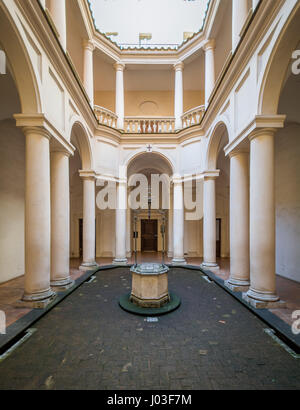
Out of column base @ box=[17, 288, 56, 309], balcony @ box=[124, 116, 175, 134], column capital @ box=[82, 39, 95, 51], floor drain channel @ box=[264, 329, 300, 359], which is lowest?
floor drain channel @ box=[264, 329, 300, 359]

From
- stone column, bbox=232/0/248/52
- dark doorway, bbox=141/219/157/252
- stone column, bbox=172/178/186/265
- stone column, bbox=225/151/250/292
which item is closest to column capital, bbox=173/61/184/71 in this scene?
stone column, bbox=232/0/248/52

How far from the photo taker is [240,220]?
671 cm

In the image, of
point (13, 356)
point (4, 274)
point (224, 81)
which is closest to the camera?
point (13, 356)

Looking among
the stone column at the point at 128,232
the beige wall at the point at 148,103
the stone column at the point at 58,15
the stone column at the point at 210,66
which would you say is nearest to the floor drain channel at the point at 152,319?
the stone column at the point at 58,15

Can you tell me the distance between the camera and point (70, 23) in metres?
9.02

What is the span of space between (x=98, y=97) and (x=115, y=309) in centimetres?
1354

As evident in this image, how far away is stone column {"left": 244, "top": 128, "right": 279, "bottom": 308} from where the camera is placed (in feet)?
17.0

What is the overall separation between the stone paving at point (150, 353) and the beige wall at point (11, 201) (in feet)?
13.1

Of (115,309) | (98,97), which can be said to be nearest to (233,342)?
(115,309)

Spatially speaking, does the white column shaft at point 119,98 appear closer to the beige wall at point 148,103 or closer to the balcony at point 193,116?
the beige wall at point 148,103

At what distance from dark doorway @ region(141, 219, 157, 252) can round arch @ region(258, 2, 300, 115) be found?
38.1ft

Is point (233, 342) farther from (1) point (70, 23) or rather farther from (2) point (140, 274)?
(1) point (70, 23)

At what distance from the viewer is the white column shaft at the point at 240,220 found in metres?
6.64

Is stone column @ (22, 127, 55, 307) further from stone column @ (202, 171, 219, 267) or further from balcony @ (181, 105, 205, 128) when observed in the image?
balcony @ (181, 105, 205, 128)
